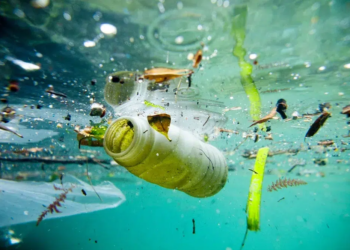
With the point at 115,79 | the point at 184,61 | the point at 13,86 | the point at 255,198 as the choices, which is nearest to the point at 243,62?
the point at 184,61

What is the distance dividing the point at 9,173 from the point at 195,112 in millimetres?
23606

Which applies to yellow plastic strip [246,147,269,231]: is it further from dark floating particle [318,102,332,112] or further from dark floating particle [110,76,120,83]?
dark floating particle [318,102,332,112]

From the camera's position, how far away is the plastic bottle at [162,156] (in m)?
3.78

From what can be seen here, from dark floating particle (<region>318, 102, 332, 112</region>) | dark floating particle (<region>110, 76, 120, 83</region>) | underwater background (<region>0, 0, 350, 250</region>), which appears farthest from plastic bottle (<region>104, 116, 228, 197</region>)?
dark floating particle (<region>318, 102, 332, 112</region>)

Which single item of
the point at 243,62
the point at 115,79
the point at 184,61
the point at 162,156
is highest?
the point at 243,62

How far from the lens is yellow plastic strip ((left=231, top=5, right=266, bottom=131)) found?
468cm

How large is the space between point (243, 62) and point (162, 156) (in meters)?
4.56

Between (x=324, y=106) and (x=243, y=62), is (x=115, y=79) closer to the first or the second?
(x=243, y=62)

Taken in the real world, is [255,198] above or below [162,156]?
below

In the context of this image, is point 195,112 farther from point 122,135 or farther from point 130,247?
point 130,247

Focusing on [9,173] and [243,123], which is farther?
[9,173]

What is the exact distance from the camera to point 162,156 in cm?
400

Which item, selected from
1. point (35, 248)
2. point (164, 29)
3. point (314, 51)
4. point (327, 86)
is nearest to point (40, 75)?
point (164, 29)

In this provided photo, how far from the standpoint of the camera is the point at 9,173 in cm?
2138
